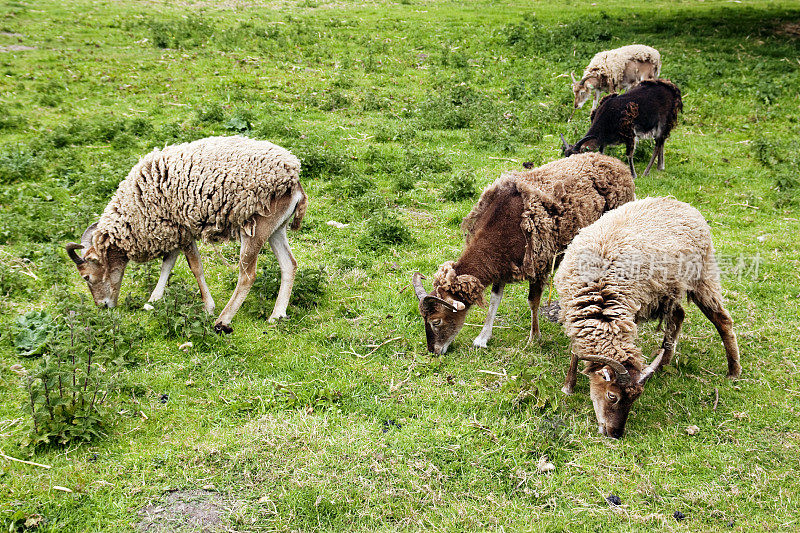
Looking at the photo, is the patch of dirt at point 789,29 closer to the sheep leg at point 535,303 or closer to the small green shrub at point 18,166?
the sheep leg at point 535,303

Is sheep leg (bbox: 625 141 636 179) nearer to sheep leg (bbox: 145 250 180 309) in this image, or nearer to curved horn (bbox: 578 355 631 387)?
curved horn (bbox: 578 355 631 387)

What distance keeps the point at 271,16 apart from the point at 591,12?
11.8m

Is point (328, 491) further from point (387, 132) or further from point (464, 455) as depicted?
point (387, 132)

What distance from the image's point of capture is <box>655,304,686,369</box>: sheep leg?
6277mm

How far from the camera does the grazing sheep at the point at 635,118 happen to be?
440 inches

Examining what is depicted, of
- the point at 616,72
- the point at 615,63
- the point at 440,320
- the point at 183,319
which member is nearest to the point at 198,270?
the point at 183,319

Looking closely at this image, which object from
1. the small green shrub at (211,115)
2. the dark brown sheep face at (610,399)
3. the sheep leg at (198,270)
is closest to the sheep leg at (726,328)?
the dark brown sheep face at (610,399)

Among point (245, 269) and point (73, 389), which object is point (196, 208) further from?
point (73, 389)

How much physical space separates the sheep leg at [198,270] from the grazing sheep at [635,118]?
7201 millimetres

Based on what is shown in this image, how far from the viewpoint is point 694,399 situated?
598 cm

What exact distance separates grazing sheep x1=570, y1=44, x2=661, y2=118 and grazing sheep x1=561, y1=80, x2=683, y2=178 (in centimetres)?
241

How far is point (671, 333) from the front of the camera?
20.7 ft

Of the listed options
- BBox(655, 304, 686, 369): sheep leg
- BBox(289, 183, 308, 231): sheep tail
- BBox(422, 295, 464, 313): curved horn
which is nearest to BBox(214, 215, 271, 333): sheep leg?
BBox(289, 183, 308, 231): sheep tail

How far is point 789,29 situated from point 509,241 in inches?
739
